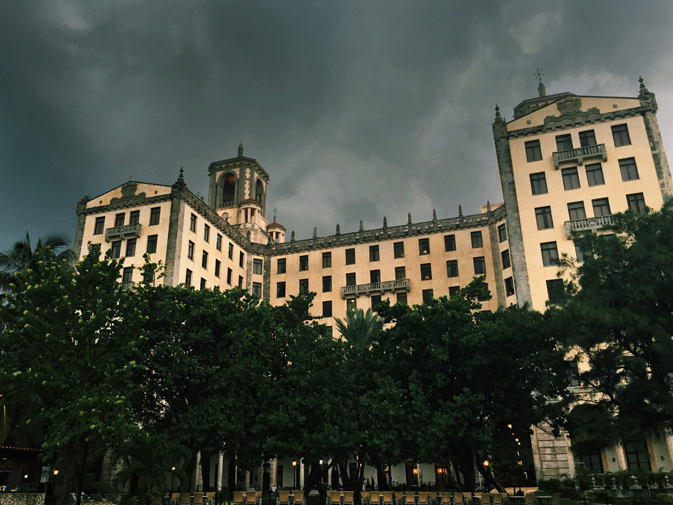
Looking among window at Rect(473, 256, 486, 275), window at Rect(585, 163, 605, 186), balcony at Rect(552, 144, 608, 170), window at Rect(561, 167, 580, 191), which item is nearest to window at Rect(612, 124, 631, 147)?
balcony at Rect(552, 144, 608, 170)

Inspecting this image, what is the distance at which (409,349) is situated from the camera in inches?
1097

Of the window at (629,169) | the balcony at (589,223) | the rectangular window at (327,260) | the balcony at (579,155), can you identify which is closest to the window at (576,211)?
the balcony at (589,223)

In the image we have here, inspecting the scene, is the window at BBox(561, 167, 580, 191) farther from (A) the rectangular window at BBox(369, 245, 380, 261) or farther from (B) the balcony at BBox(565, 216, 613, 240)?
(A) the rectangular window at BBox(369, 245, 380, 261)

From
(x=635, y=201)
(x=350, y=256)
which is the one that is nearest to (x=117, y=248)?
(x=350, y=256)

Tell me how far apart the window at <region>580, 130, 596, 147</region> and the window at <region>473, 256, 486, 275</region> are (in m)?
12.0

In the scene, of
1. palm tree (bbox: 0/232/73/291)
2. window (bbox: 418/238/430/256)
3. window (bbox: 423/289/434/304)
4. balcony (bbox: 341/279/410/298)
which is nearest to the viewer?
palm tree (bbox: 0/232/73/291)

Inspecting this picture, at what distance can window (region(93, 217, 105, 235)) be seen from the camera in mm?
45938

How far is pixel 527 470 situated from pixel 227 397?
83.3ft

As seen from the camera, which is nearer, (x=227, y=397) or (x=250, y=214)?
(x=227, y=397)

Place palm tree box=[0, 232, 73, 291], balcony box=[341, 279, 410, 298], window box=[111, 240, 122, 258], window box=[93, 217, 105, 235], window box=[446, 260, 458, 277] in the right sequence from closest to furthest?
palm tree box=[0, 232, 73, 291] → window box=[111, 240, 122, 258] → window box=[93, 217, 105, 235] → window box=[446, 260, 458, 277] → balcony box=[341, 279, 410, 298]

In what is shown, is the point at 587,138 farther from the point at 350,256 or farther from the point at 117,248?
the point at 117,248

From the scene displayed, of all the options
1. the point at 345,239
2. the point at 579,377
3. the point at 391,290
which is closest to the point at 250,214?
the point at 345,239

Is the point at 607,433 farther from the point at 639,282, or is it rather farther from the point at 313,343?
the point at 313,343

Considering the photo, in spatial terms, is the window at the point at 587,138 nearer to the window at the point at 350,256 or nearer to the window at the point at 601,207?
the window at the point at 601,207
